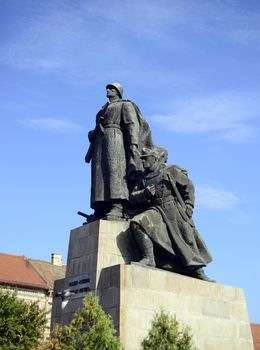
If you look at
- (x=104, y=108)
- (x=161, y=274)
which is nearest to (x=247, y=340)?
(x=161, y=274)

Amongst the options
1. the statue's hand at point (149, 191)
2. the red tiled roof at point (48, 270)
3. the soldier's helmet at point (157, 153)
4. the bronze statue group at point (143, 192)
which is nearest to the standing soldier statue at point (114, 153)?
the bronze statue group at point (143, 192)

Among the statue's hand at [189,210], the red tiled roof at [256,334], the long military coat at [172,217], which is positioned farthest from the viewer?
the red tiled roof at [256,334]

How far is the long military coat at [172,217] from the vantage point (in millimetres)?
12281

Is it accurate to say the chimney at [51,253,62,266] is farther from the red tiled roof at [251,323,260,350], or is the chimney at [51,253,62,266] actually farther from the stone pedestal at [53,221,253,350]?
the stone pedestal at [53,221,253,350]

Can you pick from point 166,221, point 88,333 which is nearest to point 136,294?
point 88,333

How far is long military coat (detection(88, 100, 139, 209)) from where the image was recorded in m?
13.0

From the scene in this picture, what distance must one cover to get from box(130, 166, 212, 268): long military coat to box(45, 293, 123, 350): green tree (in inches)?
97.7

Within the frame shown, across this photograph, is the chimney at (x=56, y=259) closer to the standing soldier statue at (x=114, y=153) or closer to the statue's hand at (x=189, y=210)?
the standing soldier statue at (x=114, y=153)

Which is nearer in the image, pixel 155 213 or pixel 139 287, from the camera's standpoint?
pixel 139 287

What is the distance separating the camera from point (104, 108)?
13.9m

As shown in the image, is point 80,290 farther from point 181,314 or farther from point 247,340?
point 247,340

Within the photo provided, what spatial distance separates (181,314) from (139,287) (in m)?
1.24

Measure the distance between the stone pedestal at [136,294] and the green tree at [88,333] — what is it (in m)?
0.71

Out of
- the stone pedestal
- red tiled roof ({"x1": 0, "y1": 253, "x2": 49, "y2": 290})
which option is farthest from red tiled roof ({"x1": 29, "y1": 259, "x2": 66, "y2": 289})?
the stone pedestal
